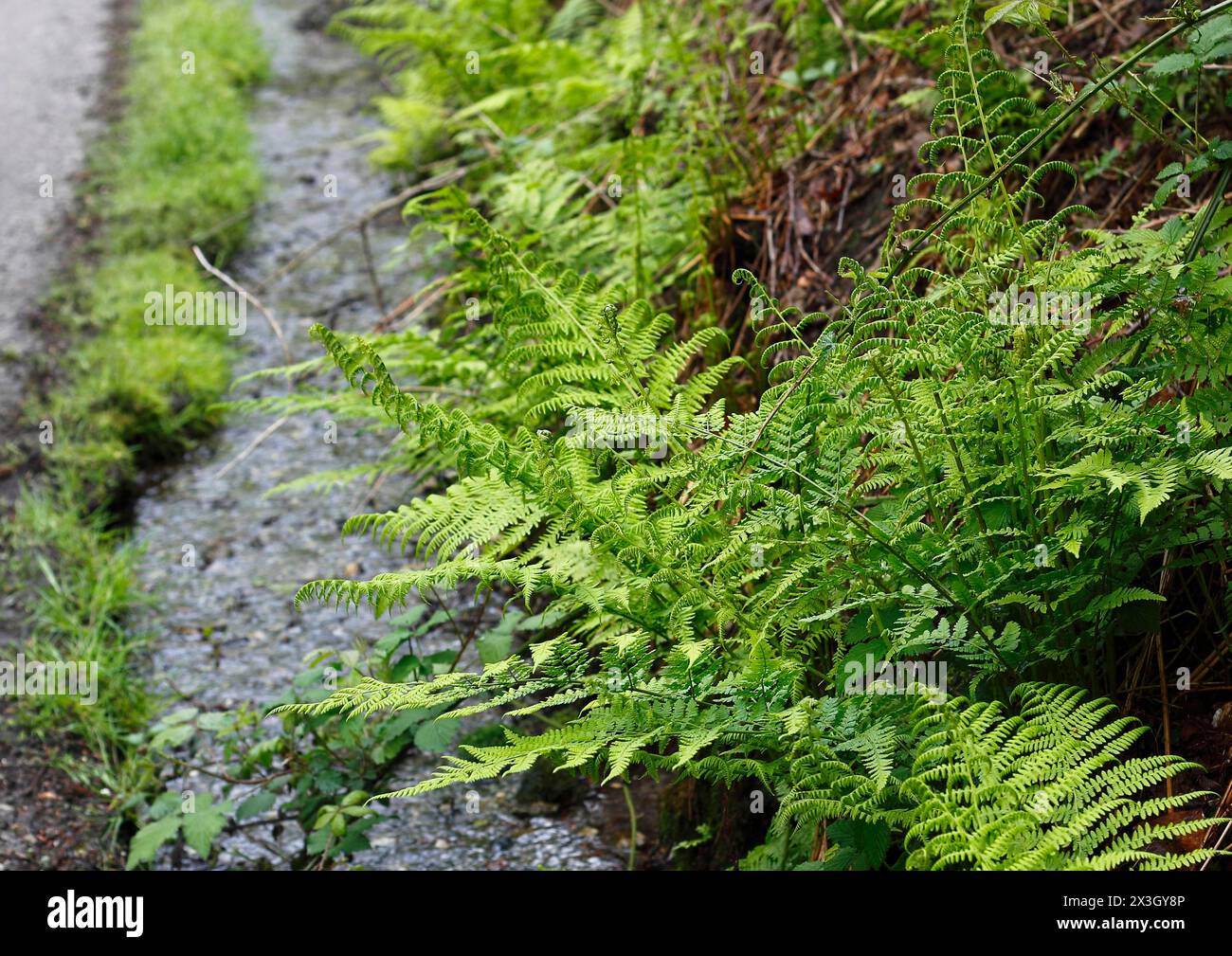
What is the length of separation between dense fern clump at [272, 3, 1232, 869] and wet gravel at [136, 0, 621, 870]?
91 cm

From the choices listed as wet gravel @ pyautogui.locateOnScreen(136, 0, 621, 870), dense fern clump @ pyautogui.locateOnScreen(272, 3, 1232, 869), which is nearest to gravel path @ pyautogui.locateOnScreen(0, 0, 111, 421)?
wet gravel @ pyautogui.locateOnScreen(136, 0, 621, 870)

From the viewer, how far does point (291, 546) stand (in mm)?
4473

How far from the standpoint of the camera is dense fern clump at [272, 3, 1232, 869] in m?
2.07

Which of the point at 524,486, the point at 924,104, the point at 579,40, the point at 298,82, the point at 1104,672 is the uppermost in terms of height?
the point at 298,82

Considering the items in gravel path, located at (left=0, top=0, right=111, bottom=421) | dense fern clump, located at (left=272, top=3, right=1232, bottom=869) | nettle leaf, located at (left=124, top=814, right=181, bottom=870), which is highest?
gravel path, located at (left=0, top=0, right=111, bottom=421)

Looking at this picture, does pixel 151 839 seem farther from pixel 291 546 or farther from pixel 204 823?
pixel 291 546

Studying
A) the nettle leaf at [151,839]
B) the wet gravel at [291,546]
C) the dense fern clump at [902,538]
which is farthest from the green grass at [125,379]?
the dense fern clump at [902,538]

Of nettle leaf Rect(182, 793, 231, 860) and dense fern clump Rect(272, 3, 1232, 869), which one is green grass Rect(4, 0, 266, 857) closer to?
nettle leaf Rect(182, 793, 231, 860)

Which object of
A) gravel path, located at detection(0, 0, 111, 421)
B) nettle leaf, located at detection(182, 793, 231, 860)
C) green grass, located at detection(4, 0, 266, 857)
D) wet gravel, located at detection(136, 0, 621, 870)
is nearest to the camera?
nettle leaf, located at detection(182, 793, 231, 860)

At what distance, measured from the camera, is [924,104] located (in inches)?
157
